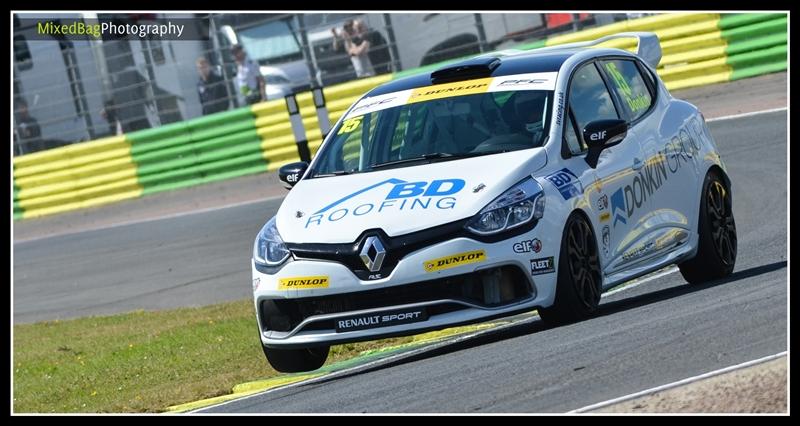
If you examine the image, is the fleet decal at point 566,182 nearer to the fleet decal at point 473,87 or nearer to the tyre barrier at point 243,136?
the fleet decal at point 473,87

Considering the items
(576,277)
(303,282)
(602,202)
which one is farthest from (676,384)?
(602,202)

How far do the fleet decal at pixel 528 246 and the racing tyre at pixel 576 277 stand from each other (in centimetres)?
16

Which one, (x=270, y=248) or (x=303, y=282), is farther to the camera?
(x=270, y=248)

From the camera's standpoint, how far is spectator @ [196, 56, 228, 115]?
72.9 ft

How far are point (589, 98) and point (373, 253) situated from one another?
211cm

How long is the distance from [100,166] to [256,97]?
115 inches

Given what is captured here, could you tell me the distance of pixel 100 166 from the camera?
78.4 ft

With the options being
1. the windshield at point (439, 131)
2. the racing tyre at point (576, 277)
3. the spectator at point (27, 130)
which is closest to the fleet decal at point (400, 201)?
the windshield at point (439, 131)

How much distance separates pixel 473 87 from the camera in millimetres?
8875

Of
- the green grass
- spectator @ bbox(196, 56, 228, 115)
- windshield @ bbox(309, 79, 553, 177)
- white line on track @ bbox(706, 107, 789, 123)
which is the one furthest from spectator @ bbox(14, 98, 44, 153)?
windshield @ bbox(309, 79, 553, 177)

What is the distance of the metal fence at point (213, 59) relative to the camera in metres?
20.9

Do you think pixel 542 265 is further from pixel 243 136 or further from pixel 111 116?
pixel 111 116

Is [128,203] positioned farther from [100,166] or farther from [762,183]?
[762,183]
